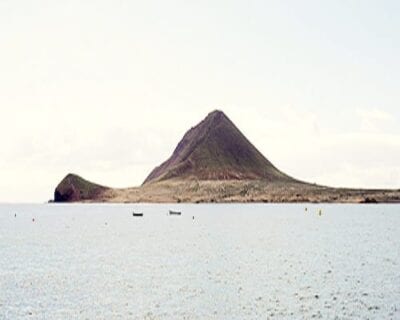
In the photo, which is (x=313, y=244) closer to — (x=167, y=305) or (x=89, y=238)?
(x=89, y=238)

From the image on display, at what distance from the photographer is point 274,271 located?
319 feet

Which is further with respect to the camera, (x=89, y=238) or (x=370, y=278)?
(x=89, y=238)

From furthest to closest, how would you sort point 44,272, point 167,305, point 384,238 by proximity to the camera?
point 384,238 < point 44,272 < point 167,305

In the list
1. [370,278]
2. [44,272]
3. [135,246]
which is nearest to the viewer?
[370,278]

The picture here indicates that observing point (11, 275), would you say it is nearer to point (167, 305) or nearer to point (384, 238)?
point (167, 305)

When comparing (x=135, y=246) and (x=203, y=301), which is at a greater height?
(x=203, y=301)

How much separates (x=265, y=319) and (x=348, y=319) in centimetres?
827

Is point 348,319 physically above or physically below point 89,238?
above

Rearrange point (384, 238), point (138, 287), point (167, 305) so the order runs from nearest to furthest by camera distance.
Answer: point (167, 305) < point (138, 287) < point (384, 238)

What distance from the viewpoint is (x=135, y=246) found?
147 m

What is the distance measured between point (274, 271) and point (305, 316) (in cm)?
3462

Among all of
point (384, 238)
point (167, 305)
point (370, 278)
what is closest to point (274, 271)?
point (370, 278)

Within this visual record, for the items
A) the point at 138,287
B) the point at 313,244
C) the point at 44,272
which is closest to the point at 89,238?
the point at 313,244

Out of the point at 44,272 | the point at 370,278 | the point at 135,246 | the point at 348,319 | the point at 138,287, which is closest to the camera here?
the point at 348,319
